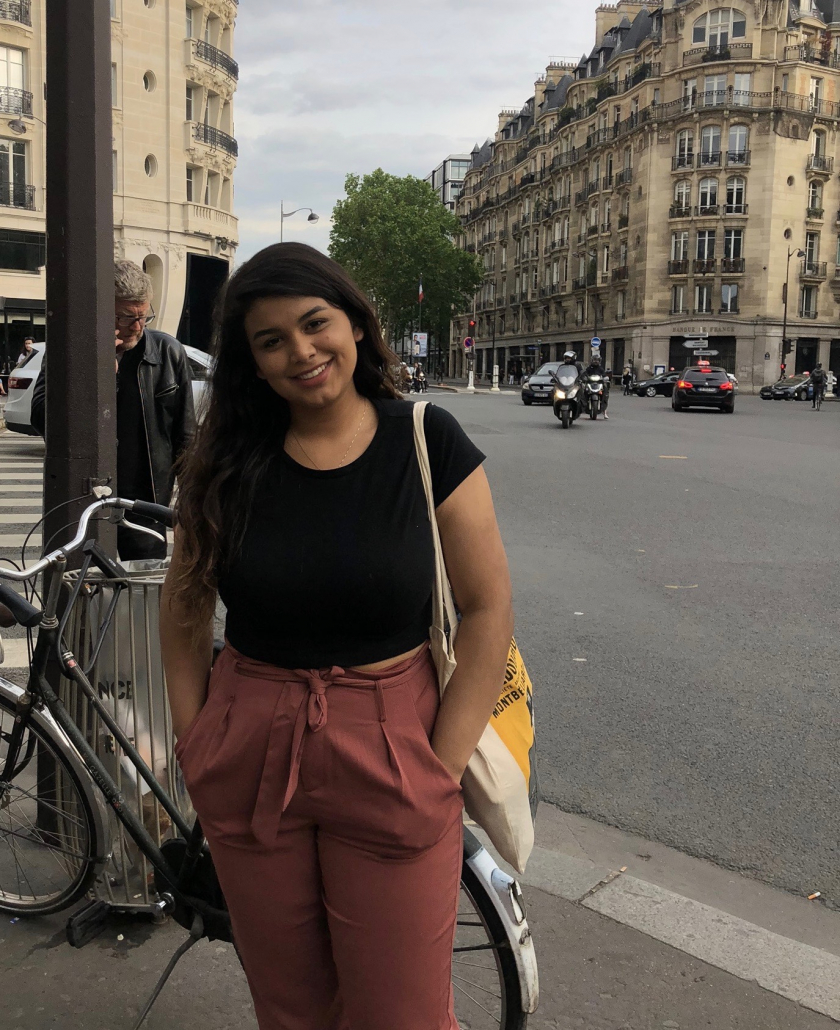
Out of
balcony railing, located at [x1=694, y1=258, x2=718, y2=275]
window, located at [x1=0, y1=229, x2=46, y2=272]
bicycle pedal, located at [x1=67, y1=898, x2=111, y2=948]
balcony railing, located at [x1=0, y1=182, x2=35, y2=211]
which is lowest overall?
bicycle pedal, located at [x1=67, y1=898, x2=111, y2=948]

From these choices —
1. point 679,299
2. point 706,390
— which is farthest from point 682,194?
point 706,390

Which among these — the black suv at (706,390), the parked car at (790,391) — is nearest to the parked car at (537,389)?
the black suv at (706,390)

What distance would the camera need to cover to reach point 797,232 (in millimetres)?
61750

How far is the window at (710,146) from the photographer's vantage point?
61.7 metres

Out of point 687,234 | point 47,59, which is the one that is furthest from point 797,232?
point 47,59

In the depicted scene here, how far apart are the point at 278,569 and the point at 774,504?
988cm

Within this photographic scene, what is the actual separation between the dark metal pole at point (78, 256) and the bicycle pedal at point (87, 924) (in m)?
1.00

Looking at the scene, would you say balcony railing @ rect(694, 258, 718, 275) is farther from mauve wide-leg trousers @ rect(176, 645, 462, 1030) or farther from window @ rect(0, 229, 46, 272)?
mauve wide-leg trousers @ rect(176, 645, 462, 1030)

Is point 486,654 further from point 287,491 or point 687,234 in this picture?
point 687,234

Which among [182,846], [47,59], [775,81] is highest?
[775,81]

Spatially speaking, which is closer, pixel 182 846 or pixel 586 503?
pixel 182 846

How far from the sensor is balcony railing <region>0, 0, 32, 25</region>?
34.6 meters

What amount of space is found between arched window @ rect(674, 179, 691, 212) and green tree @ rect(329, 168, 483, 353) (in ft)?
71.3

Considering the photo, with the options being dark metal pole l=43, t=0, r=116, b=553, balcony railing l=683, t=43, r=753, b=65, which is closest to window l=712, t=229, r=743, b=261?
balcony railing l=683, t=43, r=753, b=65
